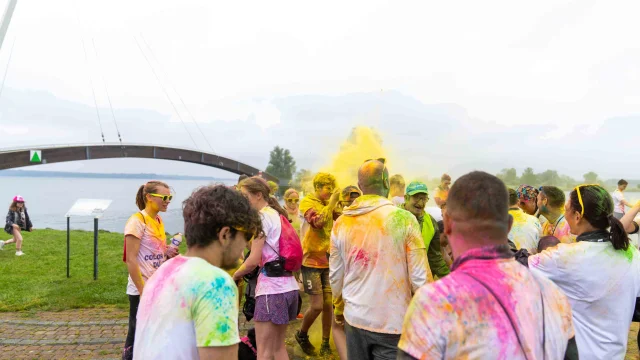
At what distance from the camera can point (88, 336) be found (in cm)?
547

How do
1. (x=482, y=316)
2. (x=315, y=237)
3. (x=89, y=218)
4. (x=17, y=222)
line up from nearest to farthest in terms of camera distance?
1. (x=482, y=316)
2. (x=315, y=237)
3. (x=17, y=222)
4. (x=89, y=218)

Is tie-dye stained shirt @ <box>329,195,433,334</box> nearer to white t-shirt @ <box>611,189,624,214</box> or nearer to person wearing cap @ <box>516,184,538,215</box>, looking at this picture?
person wearing cap @ <box>516,184,538,215</box>

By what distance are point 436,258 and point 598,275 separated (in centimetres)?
174

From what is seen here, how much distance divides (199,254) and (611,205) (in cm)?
264

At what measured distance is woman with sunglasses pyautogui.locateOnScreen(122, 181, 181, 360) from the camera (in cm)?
379

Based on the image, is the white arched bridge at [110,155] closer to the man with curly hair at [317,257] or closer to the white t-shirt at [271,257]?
the man with curly hair at [317,257]

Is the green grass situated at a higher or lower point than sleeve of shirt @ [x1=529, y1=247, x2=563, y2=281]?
lower

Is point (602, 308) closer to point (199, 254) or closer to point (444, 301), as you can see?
point (444, 301)

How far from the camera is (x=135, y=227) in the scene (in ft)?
12.5

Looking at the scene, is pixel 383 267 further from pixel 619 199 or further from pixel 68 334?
pixel 619 199

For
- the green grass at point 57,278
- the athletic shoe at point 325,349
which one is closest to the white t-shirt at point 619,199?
the athletic shoe at point 325,349

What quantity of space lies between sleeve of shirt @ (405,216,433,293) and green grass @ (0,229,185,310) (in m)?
6.08

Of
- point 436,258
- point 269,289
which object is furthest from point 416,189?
point 269,289

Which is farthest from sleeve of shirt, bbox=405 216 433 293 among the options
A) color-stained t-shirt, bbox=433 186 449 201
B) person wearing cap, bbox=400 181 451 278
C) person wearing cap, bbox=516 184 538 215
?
color-stained t-shirt, bbox=433 186 449 201
